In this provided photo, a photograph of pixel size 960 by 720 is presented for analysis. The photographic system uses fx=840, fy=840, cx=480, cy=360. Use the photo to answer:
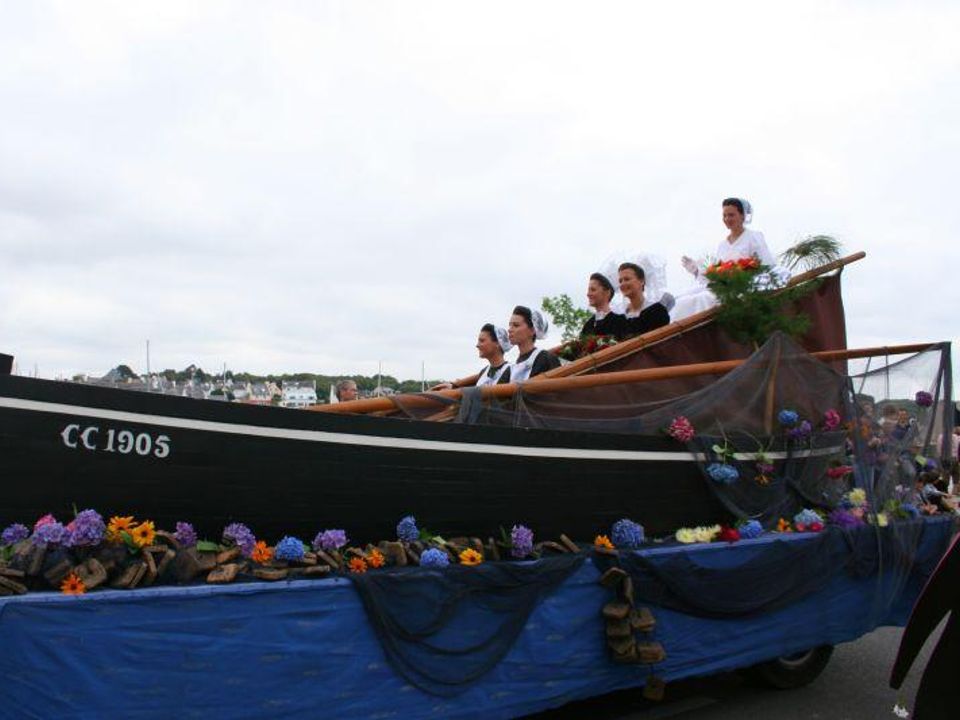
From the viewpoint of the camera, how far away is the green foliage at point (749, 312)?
562cm

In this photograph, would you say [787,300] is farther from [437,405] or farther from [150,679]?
[150,679]

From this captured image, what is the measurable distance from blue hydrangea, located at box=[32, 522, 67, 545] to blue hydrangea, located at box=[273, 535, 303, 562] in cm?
77

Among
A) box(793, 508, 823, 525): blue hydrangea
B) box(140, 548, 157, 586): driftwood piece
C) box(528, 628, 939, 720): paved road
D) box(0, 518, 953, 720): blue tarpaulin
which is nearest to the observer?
box(0, 518, 953, 720): blue tarpaulin

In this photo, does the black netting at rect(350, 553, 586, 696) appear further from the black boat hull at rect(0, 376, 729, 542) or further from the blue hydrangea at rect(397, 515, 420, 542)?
the black boat hull at rect(0, 376, 729, 542)

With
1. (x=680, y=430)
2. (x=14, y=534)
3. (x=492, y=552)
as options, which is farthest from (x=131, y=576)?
(x=680, y=430)

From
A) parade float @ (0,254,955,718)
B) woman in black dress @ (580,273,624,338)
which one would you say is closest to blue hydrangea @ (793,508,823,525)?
parade float @ (0,254,955,718)

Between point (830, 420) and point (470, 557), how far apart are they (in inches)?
114

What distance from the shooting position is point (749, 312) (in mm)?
5621

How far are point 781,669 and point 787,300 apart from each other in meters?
2.43

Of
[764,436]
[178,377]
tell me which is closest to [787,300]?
[764,436]

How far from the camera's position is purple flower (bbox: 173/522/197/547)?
3156 millimetres

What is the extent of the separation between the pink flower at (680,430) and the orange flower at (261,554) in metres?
2.35

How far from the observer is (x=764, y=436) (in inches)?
203

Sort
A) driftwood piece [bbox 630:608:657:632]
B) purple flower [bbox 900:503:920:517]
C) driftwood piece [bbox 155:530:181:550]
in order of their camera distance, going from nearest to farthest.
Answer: driftwood piece [bbox 155:530:181:550] → driftwood piece [bbox 630:608:657:632] → purple flower [bbox 900:503:920:517]
